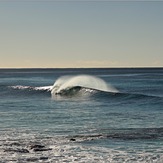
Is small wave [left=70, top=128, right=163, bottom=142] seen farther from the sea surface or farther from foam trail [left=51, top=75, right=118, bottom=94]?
foam trail [left=51, top=75, right=118, bottom=94]

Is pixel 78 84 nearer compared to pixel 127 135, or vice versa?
pixel 127 135

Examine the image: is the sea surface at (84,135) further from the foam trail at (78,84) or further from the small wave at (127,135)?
the foam trail at (78,84)

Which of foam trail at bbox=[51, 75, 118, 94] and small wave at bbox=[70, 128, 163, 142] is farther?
foam trail at bbox=[51, 75, 118, 94]

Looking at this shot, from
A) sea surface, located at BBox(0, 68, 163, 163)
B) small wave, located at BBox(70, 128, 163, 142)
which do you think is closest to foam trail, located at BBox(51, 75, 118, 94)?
sea surface, located at BBox(0, 68, 163, 163)

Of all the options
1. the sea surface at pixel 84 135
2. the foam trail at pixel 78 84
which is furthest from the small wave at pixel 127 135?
the foam trail at pixel 78 84

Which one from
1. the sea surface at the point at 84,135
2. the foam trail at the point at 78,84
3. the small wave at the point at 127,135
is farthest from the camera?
the foam trail at the point at 78,84

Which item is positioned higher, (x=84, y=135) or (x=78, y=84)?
(x=78, y=84)

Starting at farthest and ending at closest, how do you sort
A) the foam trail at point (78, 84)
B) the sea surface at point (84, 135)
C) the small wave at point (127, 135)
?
the foam trail at point (78, 84)
the small wave at point (127, 135)
the sea surface at point (84, 135)

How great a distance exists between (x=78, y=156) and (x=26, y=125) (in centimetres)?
912

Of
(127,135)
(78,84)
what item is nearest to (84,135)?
(127,135)

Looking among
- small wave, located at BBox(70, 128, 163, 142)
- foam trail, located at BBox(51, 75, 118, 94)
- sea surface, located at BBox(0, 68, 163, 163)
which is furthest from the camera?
foam trail, located at BBox(51, 75, 118, 94)

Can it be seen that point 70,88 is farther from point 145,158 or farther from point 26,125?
point 145,158

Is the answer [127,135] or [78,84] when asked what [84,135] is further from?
[78,84]

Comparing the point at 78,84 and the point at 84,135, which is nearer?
the point at 84,135
